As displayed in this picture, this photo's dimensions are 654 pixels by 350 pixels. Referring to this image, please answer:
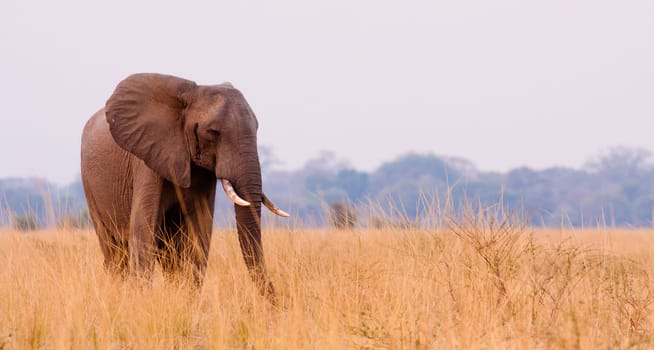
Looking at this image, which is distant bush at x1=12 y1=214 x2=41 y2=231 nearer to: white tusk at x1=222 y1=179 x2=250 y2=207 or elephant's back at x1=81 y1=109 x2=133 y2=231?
elephant's back at x1=81 y1=109 x2=133 y2=231

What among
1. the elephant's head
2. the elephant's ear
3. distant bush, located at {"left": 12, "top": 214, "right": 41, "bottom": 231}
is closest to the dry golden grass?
the elephant's head

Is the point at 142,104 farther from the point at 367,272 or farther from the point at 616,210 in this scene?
the point at 616,210

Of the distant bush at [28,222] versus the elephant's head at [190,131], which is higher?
the elephant's head at [190,131]

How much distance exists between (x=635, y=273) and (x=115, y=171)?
4999 mm

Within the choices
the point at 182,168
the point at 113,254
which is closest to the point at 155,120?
the point at 182,168

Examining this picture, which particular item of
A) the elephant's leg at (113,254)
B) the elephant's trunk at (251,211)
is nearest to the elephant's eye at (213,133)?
the elephant's trunk at (251,211)

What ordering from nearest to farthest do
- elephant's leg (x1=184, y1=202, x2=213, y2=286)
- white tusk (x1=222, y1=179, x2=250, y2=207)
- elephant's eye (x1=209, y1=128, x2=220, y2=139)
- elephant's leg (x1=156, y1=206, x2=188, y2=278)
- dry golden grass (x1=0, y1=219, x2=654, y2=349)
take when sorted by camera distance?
dry golden grass (x1=0, y1=219, x2=654, y2=349), white tusk (x1=222, y1=179, x2=250, y2=207), elephant's eye (x1=209, y1=128, x2=220, y2=139), elephant's leg (x1=184, y1=202, x2=213, y2=286), elephant's leg (x1=156, y1=206, x2=188, y2=278)

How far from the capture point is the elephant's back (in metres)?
8.52

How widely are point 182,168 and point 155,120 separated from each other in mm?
529

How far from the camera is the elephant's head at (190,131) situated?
7.46 metres

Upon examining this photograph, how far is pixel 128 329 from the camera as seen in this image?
19.6 feet

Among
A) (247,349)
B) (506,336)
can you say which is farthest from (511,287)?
(247,349)

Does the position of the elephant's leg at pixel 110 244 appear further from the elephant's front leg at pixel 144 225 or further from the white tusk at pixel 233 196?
the white tusk at pixel 233 196

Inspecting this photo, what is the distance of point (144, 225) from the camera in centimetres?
773
